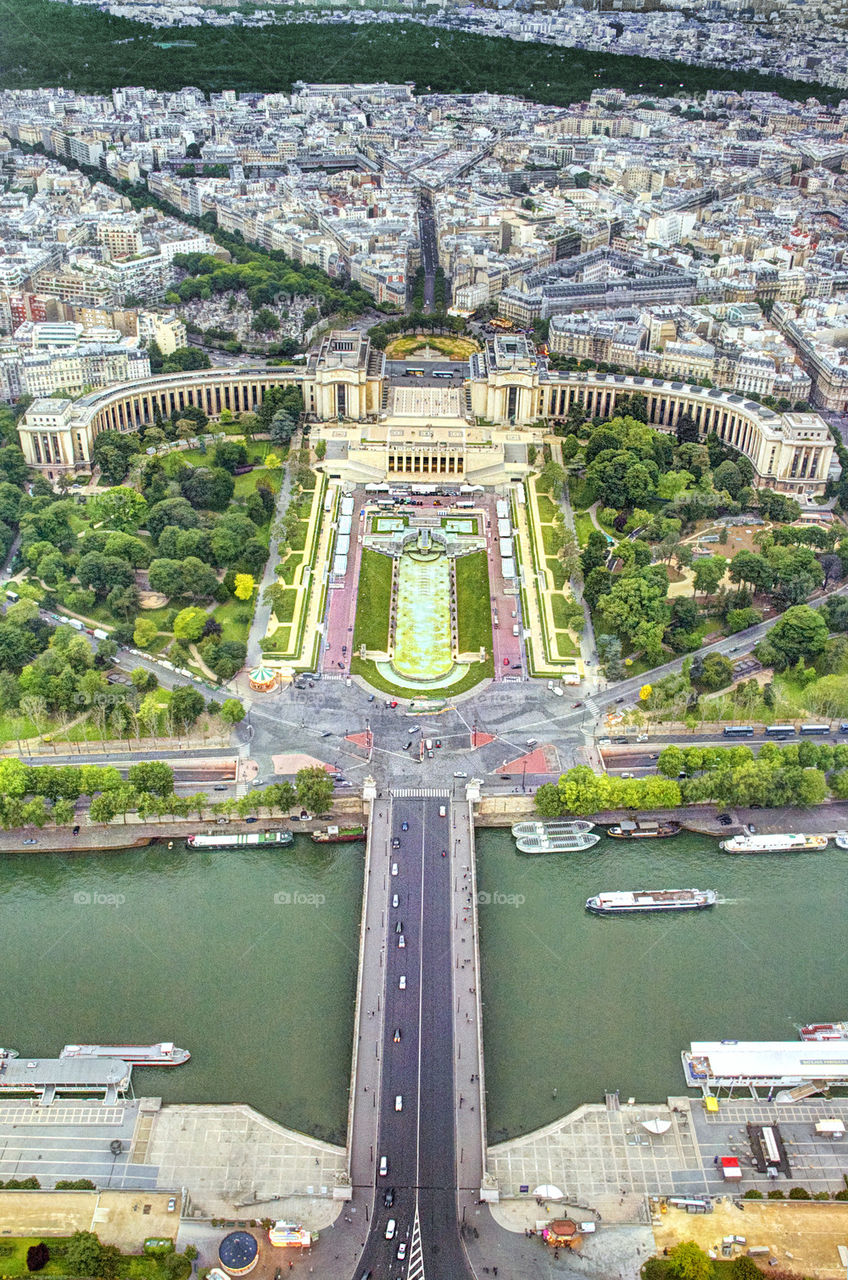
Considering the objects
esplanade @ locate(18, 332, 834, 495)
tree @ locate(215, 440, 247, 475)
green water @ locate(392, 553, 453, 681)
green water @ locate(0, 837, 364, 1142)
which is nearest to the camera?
green water @ locate(0, 837, 364, 1142)

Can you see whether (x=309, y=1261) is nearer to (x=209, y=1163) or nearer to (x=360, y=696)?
(x=209, y=1163)

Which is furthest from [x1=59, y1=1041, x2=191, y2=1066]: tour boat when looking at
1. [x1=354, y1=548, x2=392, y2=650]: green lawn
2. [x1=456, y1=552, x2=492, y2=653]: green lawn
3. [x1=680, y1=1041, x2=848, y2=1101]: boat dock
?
[x1=456, y1=552, x2=492, y2=653]: green lawn

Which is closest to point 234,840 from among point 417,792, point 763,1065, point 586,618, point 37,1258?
point 417,792

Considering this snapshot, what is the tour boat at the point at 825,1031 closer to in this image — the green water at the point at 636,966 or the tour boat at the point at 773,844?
the green water at the point at 636,966

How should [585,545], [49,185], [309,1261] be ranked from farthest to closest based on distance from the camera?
[49,185] < [585,545] < [309,1261]

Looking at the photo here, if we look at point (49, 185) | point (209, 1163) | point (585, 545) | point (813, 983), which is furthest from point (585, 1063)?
point (49, 185)

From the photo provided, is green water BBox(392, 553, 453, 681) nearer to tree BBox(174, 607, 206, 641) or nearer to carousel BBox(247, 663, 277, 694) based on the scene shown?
carousel BBox(247, 663, 277, 694)
